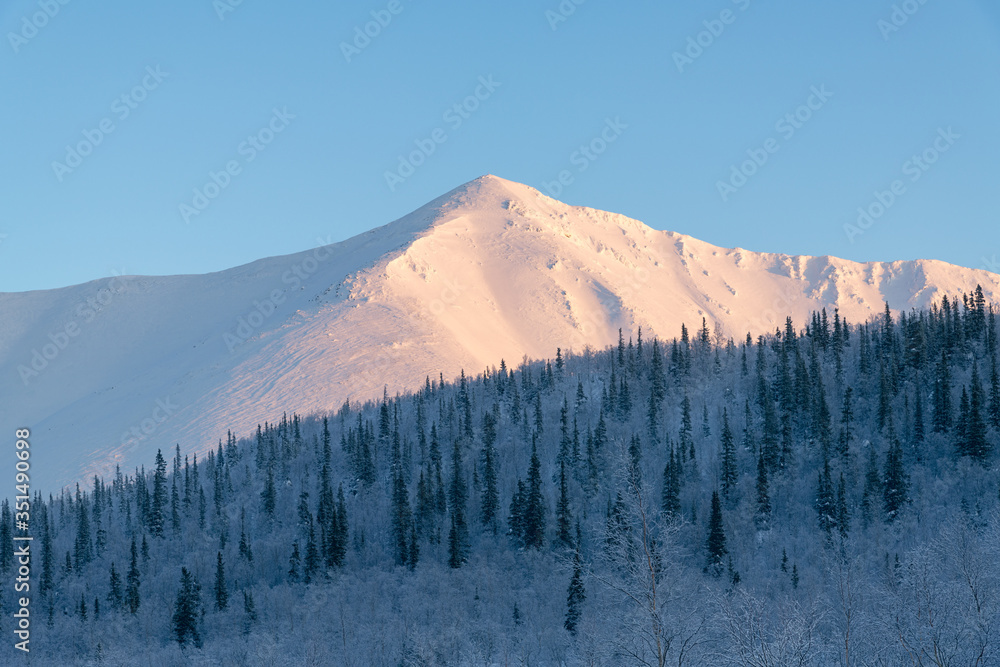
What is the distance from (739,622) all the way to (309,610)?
304ft

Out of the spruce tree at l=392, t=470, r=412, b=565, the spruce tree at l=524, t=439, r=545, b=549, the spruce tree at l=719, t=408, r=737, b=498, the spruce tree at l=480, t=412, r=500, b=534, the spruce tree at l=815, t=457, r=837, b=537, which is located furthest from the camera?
the spruce tree at l=480, t=412, r=500, b=534

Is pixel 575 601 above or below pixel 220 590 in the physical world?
below

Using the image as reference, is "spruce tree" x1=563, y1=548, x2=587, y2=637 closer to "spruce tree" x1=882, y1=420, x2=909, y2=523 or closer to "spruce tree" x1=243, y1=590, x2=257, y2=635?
"spruce tree" x1=243, y1=590, x2=257, y2=635

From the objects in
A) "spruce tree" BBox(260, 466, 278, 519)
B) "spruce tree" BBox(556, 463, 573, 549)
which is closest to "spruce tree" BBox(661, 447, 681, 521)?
"spruce tree" BBox(556, 463, 573, 549)

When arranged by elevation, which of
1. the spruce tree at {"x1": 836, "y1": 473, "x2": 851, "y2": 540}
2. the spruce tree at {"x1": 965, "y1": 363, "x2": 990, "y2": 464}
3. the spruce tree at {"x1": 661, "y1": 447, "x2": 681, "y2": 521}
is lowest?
the spruce tree at {"x1": 836, "y1": 473, "x2": 851, "y2": 540}

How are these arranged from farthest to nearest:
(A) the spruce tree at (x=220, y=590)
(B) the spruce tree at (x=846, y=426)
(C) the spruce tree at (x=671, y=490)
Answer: (B) the spruce tree at (x=846, y=426)
(C) the spruce tree at (x=671, y=490)
(A) the spruce tree at (x=220, y=590)

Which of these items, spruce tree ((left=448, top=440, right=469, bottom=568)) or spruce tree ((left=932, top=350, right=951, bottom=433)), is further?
spruce tree ((left=932, top=350, right=951, bottom=433))

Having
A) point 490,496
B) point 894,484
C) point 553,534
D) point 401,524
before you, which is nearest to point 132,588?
point 401,524

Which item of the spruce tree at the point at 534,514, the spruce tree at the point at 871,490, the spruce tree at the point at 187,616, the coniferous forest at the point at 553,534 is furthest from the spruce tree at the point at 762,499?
the spruce tree at the point at 187,616

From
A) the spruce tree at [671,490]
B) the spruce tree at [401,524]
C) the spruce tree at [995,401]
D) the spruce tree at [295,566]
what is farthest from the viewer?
the spruce tree at [295,566]

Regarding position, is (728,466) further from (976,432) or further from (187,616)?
(187,616)

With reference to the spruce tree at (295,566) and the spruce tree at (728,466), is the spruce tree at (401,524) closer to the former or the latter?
the spruce tree at (295,566)

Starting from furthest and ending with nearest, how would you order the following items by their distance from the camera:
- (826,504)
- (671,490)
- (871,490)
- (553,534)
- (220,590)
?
(553,534) < (671,490) < (220,590) < (826,504) < (871,490)

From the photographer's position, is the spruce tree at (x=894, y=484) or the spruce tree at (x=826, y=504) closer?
the spruce tree at (x=894, y=484)
